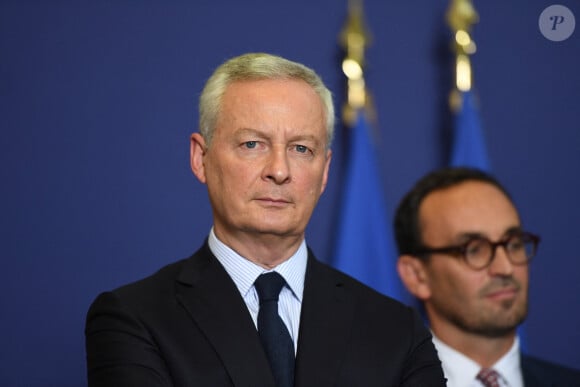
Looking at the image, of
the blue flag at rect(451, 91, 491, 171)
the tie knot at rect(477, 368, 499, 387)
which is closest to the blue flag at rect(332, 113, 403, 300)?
the blue flag at rect(451, 91, 491, 171)

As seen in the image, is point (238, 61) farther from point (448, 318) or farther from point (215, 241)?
point (448, 318)

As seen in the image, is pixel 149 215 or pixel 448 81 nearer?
pixel 149 215

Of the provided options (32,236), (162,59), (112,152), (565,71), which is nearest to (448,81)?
(565,71)

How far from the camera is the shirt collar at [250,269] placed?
2.25 m

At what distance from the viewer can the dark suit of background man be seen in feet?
6.66

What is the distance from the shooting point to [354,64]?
404cm

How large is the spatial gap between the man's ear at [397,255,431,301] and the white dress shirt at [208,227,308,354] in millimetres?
1154

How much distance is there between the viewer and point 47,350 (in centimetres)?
348

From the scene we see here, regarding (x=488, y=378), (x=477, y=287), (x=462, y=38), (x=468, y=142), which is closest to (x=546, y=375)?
(x=488, y=378)

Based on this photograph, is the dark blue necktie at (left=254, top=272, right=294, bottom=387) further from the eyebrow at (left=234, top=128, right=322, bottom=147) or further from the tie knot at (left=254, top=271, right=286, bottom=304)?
the eyebrow at (left=234, top=128, right=322, bottom=147)

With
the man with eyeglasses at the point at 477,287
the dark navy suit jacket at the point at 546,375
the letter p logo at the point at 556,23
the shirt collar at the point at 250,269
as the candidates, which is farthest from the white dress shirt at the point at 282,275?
the letter p logo at the point at 556,23

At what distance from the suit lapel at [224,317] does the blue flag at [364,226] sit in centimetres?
171

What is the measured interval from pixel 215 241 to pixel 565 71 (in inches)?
113

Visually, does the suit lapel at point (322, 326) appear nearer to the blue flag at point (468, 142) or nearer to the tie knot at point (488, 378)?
the tie knot at point (488, 378)
